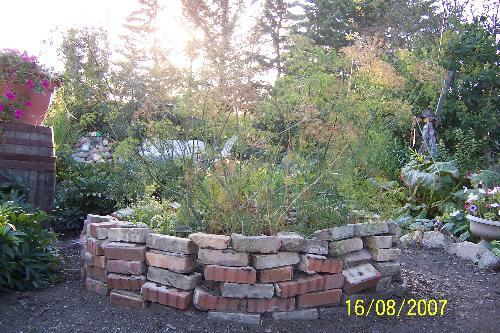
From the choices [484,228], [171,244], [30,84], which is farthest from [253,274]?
[484,228]

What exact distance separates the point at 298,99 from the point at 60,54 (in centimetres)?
160

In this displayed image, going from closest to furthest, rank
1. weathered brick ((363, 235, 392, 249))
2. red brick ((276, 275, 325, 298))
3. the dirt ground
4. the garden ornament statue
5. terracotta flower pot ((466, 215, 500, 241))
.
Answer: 1. the dirt ground
2. red brick ((276, 275, 325, 298))
3. weathered brick ((363, 235, 392, 249))
4. terracotta flower pot ((466, 215, 500, 241))
5. the garden ornament statue

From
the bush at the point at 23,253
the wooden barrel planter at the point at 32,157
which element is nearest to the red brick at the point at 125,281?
the bush at the point at 23,253

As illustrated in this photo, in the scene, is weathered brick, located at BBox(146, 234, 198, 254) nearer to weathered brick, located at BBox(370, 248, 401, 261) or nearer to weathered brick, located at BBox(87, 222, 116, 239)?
weathered brick, located at BBox(87, 222, 116, 239)

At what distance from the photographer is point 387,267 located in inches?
104

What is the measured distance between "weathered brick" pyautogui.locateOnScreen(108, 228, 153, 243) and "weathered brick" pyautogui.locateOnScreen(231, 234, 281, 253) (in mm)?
494

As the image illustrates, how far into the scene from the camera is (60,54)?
299 centimetres

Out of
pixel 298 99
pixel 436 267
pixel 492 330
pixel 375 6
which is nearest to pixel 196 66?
pixel 298 99

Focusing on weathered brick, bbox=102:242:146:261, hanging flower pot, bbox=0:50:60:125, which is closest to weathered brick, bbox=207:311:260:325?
weathered brick, bbox=102:242:146:261

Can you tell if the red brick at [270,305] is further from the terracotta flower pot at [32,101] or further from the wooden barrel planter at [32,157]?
the terracotta flower pot at [32,101]

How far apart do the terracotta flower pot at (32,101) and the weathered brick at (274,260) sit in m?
2.51

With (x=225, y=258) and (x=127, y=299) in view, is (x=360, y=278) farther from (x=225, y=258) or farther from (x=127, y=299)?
(x=127, y=299)

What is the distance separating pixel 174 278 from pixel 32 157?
6.83ft

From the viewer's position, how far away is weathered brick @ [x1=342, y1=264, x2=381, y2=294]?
2428 mm
